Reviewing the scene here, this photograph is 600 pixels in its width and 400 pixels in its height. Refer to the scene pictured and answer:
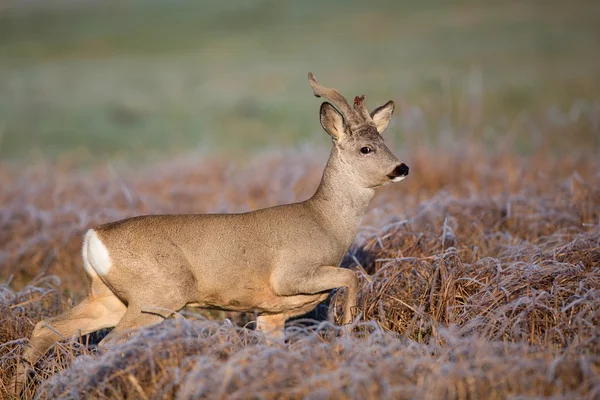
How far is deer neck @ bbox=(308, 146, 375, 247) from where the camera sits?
6.49 metres

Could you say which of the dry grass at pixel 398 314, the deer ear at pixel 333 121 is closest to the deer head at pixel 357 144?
the deer ear at pixel 333 121

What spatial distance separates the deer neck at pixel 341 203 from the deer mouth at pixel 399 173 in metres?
0.34

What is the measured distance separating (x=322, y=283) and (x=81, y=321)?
6.44ft

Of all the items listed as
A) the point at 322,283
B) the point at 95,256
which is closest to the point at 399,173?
the point at 322,283

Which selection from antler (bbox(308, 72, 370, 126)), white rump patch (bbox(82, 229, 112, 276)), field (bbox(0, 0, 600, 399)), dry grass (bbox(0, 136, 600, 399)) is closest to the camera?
dry grass (bbox(0, 136, 600, 399))

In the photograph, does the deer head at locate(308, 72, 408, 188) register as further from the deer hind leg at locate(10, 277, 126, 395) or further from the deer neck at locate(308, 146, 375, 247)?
the deer hind leg at locate(10, 277, 126, 395)

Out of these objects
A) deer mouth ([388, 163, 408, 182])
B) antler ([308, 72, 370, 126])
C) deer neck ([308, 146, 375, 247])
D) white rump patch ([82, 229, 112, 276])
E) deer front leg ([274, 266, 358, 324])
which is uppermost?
antler ([308, 72, 370, 126])

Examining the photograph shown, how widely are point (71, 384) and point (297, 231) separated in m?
2.16

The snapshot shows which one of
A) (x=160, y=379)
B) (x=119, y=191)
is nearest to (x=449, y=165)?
(x=119, y=191)

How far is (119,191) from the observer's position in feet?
38.1

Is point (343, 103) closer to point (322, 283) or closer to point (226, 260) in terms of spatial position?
point (322, 283)

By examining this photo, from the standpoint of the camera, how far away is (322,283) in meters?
6.07

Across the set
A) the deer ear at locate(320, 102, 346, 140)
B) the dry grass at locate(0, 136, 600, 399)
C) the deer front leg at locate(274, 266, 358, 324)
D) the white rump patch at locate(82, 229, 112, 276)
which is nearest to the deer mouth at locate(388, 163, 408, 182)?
the deer ear at locate(320, 102, 346, 140)

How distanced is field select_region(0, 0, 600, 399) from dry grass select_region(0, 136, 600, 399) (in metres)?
0.02
